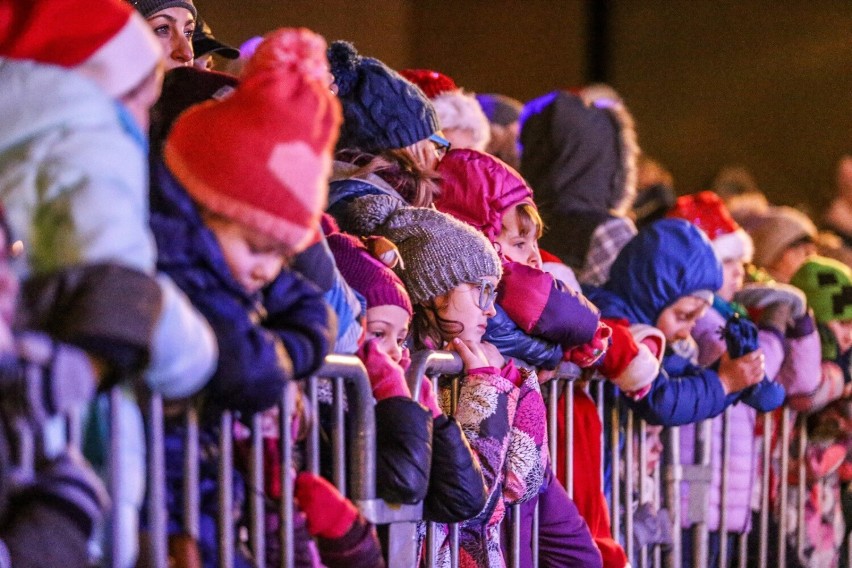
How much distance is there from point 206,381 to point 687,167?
12.3 meters

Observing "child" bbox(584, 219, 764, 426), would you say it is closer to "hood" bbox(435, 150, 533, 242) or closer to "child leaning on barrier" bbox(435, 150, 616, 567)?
"child leaning on barrier" bbox(435, 150, 616, 567)

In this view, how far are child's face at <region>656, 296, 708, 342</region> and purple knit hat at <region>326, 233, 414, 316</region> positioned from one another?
2.01m

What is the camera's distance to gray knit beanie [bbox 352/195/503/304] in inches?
156

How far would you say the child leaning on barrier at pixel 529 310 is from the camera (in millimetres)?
4340

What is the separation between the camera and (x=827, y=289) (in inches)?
265

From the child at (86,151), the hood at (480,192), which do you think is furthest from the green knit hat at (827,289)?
the child at (86,151)

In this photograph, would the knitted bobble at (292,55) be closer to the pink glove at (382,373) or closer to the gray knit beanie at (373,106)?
the pink glove at (382,373)

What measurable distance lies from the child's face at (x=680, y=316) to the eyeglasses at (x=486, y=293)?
4.88ft

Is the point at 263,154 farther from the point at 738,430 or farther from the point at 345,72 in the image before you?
the point at 738,430

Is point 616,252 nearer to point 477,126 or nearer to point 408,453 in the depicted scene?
point 477,126

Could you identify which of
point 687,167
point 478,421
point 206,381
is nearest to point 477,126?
A: point 478,421

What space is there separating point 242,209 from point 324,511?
31.6 inches

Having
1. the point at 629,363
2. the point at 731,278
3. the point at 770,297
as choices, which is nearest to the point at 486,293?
the point at 629,363

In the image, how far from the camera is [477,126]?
563 cm
